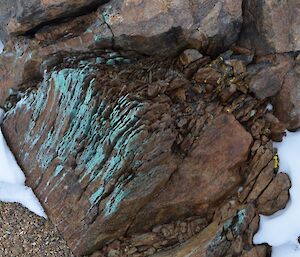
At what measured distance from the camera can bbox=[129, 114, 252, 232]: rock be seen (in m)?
5.68

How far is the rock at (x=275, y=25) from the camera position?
5992mm

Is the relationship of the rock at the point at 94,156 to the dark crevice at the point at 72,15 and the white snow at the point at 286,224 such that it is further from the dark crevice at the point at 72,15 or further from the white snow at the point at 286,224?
the white snow at the point at 286,224

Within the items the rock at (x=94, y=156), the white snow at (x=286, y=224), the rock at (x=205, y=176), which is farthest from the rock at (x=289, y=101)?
the rock at (x=94, y=156)

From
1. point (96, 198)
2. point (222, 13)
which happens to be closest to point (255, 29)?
point (222, 13)

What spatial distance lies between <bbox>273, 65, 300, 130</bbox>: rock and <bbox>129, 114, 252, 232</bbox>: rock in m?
0.65

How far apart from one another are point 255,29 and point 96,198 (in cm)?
288

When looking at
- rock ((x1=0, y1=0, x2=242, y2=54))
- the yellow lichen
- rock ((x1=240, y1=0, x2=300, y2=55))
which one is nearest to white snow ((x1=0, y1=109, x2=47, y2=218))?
rock ((x1=0, y1=0, x2=242, y2=54))

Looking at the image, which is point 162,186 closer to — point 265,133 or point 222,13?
point 265,133

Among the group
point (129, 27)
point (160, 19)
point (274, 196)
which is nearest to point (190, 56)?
point (160, 19)

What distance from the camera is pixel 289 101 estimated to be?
6094 millimetres

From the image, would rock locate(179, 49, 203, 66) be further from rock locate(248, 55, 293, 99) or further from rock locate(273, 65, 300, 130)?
rock locate(273, 65, 300, 130)

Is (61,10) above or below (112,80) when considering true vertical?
above

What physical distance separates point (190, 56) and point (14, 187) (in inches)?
109

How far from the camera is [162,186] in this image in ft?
18.5
